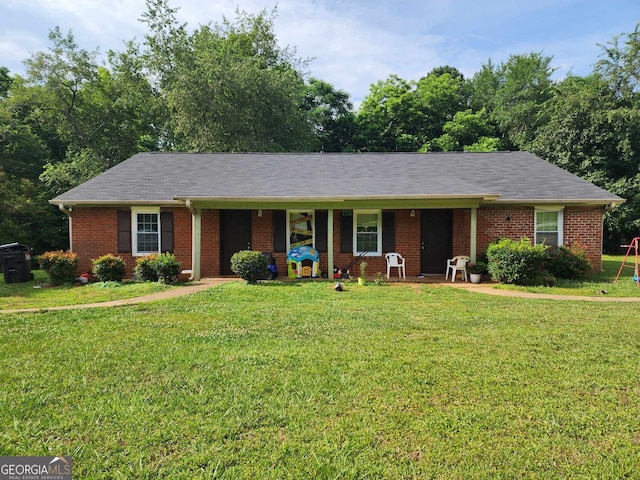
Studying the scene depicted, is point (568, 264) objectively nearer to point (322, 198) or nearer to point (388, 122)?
point (322, 198)

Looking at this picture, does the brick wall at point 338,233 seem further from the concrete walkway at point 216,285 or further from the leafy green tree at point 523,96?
the leafy green tree at point 523,96

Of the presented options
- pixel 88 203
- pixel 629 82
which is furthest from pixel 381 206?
pixel 629 82

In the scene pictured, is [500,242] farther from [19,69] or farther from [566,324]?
A: [19,69]

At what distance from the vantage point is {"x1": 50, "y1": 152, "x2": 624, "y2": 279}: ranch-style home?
10859 millimetres

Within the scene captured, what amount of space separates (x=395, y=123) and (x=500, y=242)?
2397 cm

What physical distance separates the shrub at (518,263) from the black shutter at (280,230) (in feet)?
21.1

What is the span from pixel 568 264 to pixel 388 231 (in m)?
5.37

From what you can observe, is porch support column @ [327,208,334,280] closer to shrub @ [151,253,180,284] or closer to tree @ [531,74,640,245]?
shrub @ [151,253,180,284]

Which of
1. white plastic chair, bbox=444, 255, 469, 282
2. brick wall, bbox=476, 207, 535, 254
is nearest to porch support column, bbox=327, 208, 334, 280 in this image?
white plastic chair, bbox=444, 255, 469, 282

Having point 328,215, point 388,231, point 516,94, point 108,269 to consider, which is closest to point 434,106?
point 516,94

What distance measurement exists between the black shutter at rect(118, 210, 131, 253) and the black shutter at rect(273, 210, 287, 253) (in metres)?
4.76

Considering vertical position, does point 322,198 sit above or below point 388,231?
above

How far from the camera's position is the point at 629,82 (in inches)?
878

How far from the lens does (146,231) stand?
11.9 metres
